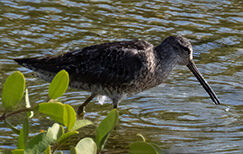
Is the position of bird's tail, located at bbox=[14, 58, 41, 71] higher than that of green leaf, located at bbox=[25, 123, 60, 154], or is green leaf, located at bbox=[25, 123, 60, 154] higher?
green leaf, located at bbox=[25, 123, 60, 154]

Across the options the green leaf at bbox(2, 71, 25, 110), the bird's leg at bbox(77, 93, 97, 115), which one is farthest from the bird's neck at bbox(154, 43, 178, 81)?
the green leaf at bbox(2, 71, 25, 110)

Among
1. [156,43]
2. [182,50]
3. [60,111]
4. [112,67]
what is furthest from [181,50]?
[60,111]

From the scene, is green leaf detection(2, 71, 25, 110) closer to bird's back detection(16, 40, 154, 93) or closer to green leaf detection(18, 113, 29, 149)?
green leaf detection(18, 113, 29, 149)

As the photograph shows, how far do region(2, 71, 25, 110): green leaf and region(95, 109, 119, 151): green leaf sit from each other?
0.55 m

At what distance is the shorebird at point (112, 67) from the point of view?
6.39m

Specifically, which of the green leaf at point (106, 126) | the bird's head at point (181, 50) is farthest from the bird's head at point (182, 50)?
the green leaf at point (106, 126)

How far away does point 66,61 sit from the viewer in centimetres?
655

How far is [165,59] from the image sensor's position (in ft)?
22.2

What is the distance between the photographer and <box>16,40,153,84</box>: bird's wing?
6383mm

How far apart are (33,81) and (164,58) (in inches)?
90.1

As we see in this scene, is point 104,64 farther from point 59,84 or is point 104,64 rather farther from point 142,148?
point 142,148

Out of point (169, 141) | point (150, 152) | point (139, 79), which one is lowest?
point (169, 141)

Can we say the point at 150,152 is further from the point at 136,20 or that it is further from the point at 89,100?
the point at 136,20

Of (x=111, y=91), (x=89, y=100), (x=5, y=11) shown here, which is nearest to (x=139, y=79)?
(x=111, y=91)
